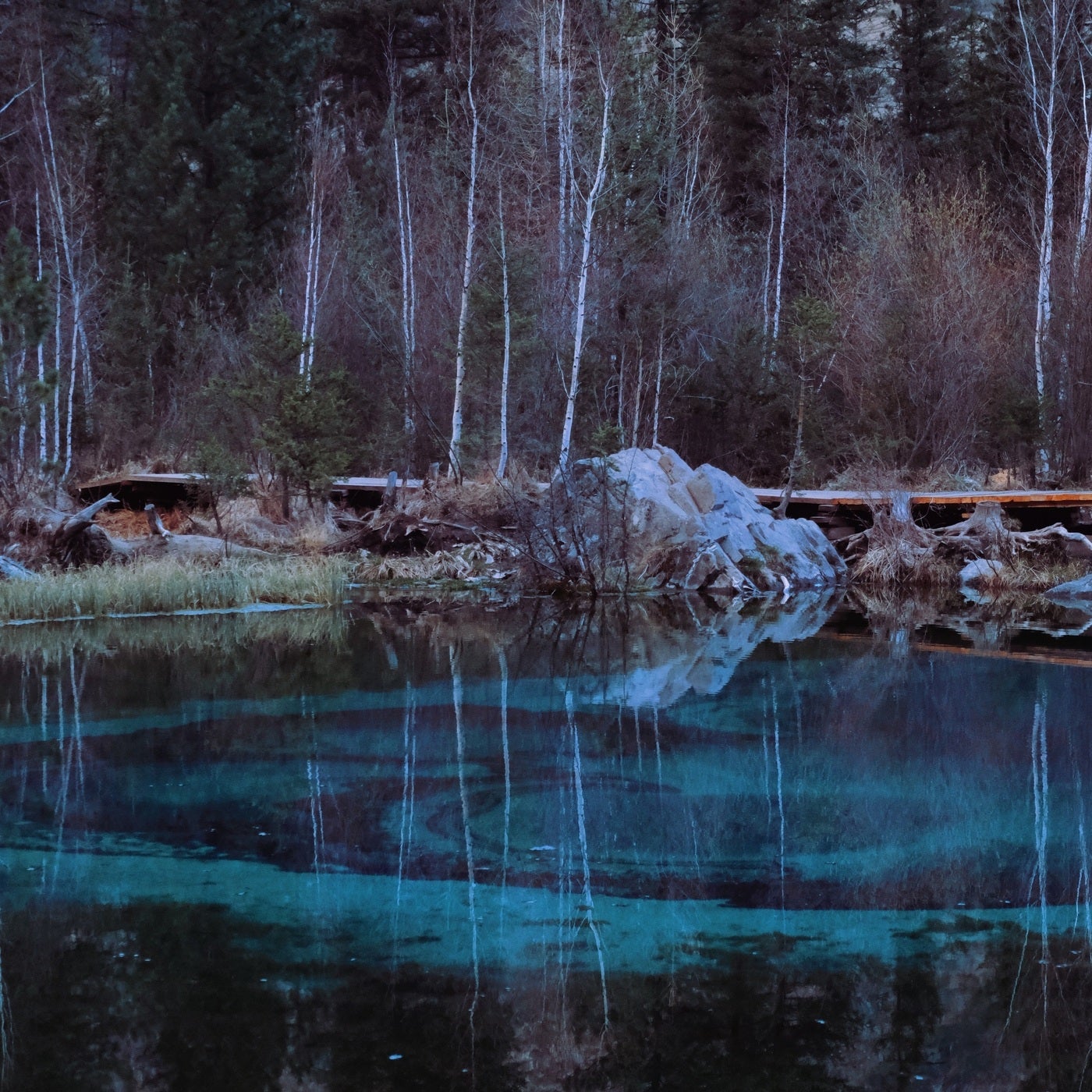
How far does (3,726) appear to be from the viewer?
895 cm

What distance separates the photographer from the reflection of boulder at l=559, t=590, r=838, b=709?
10.2 m

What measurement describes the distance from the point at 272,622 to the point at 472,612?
2.44 meters

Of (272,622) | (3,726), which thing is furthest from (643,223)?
(3,726)

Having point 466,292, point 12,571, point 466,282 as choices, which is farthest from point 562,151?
point 12,571

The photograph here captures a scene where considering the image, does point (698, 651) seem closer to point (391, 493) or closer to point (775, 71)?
point (391, 493)

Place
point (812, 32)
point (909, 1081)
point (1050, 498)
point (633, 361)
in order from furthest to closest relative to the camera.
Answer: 1. point (812, 32)
2. point (633, 361)
3. point (1050, 498)
4. point (909, 1081)

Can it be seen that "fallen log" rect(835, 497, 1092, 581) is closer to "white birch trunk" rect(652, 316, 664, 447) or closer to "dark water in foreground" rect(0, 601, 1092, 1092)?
"white birch trunk" rect(652, 316, 664, 447)

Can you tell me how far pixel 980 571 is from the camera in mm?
18219

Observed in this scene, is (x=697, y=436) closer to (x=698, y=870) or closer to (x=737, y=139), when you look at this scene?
(x=737, y=139)

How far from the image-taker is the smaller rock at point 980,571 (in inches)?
713

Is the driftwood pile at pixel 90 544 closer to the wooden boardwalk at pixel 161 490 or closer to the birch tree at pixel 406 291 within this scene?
the wooden boardwalk at pixel 161 490

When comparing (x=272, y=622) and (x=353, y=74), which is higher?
(x=353, y=74)

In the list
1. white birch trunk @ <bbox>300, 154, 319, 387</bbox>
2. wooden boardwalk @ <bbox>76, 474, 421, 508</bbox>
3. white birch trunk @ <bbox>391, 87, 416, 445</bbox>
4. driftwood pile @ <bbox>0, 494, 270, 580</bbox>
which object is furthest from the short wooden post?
white birch trunk @ <bbox>300, 154, 319, 387</bbox>

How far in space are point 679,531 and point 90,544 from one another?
7211 millimetres
